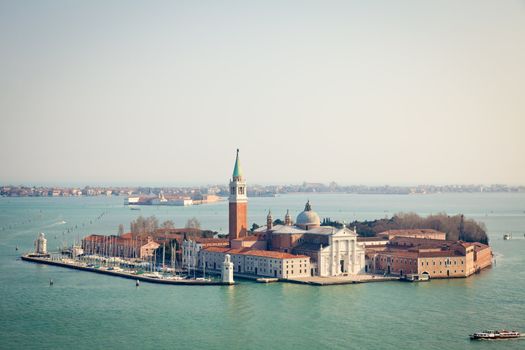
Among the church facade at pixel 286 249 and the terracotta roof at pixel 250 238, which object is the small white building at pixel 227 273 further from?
the terracotta roof at pixel 250 238

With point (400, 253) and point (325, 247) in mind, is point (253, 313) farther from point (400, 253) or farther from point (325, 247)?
point (400, 253)

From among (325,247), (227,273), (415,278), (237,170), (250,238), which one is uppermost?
(237,170)

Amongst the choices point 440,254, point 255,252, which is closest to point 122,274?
point 255,252

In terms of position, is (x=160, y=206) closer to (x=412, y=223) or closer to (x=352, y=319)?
(x=412, y=223)

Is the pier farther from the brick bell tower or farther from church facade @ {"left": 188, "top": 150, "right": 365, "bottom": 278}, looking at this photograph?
the brick bell tower

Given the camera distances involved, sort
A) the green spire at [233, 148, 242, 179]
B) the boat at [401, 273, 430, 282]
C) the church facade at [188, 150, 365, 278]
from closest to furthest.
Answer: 1. the boat at [401, 273, 430, 282]
2. the church facade at [188, 150, 365, 278]
3. the green spire at [233, 148, 242, 179]

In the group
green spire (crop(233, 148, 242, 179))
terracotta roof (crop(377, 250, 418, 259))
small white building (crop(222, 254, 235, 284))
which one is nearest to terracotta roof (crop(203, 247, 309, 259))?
small white building (crop(222, 254, 235, 284))

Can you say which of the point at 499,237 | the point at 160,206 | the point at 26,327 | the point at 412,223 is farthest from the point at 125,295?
the point at 160,206

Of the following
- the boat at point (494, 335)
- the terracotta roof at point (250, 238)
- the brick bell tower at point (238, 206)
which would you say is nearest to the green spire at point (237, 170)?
the brick bell tower at point (238, 206)
